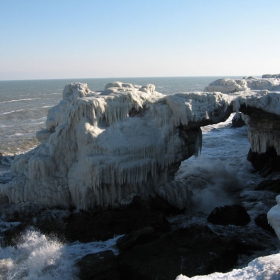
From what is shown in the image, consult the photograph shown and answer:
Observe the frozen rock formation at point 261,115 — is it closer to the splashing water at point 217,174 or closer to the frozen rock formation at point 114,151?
the frozen rock formation at point 114,151

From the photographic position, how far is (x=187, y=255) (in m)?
11.2

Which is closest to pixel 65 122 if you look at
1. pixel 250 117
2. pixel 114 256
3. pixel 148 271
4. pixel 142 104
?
pixel 142 104

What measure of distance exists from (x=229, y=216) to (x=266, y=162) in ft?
27.6

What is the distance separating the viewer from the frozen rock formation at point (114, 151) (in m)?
14.6

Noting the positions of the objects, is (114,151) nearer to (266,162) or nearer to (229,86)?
(266,162)

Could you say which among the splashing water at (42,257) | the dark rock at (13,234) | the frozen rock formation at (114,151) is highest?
the frozen rock formation at (114,151)

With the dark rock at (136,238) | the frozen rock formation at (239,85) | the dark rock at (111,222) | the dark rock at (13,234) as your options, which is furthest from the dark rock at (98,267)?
the frozen rock formation at (239,85)

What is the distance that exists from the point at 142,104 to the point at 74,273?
25.5 ft

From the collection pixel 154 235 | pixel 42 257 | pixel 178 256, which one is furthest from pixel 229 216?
pixel 42 257

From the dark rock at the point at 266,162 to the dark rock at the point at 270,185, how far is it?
1.96 meters

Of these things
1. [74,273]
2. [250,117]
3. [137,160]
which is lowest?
[74,273]

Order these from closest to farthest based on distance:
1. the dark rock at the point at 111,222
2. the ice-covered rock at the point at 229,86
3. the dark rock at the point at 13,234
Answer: the dark rock at the point at 13,234
the dark rock at the point at 111,222
the ice-covered rock at the point at 229,86

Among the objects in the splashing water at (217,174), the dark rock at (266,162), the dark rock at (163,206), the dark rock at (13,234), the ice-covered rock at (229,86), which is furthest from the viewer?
the ice-covered rock at (229,86)

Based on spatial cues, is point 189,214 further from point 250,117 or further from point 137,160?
point 250,117
